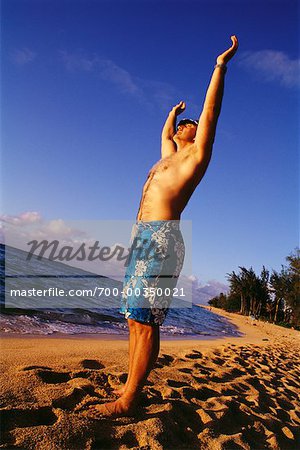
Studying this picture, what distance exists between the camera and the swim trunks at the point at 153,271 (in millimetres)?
2289

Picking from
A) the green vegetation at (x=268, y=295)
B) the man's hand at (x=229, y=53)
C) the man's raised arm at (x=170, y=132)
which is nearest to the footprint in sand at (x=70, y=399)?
the man's raised arm at (x=170, y=132)

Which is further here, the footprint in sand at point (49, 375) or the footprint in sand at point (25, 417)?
the footprint in sand at point (49, 375)

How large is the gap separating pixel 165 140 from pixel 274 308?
152 ft

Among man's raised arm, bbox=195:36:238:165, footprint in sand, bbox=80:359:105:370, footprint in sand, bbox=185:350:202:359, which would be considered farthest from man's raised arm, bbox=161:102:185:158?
footprint in sand, bbox=185:350:202:359

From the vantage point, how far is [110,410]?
2287mm

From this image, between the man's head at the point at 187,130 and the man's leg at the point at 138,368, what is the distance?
5.54 ft

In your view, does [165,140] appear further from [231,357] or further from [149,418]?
[231,357]

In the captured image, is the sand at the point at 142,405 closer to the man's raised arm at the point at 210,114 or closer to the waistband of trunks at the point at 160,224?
the waistband of trunks at the point at 160,224

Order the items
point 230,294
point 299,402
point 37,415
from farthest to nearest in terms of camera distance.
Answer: point 230,294
point 299,402
point 37,415

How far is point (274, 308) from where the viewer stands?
4456cm

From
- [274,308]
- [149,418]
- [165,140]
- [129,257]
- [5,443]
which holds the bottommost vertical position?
[5,443]

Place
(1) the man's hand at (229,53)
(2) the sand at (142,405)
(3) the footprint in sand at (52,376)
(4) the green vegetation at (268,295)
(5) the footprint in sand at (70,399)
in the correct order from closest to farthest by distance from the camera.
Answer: (2) the sand at (142,405), (5) the footprint in sand at (70,399), (1) the man's hand at (229,53), (3) the footprint in sand at (52,376), (4) the green vegetation at (268,295)

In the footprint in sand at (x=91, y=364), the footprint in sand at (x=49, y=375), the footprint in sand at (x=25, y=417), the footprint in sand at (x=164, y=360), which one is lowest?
the footprint in sand at (x=25, y=417)

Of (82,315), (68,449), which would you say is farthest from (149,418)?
(82,315)
